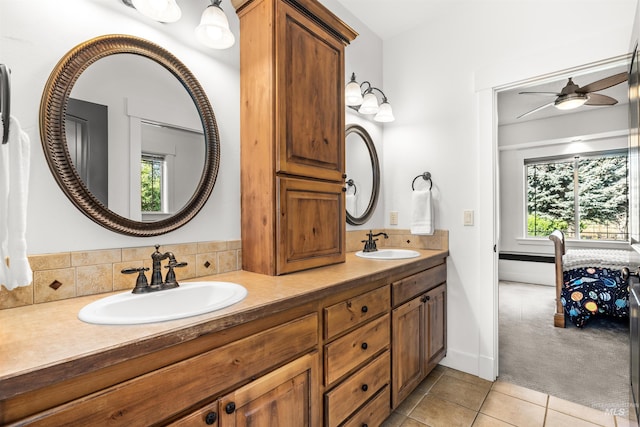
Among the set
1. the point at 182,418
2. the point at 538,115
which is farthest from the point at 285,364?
the point at 538,115

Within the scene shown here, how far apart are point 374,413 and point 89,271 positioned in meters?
1.46

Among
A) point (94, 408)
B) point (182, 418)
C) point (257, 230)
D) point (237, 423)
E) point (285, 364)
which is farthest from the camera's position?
point (257, 230)

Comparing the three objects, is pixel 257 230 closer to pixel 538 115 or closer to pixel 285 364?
pixel 285 364

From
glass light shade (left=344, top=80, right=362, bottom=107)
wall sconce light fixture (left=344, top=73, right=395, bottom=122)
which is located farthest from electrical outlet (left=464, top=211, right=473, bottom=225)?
glass light shade (left=344, top=80, right=362, bottom=107)

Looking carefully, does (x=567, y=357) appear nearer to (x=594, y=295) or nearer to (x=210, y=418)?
(x=594, y=295)

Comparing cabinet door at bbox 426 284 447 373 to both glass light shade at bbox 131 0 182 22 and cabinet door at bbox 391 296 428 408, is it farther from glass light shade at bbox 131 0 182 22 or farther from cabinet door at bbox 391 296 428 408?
glass light shade at bbox 131 0 182 22

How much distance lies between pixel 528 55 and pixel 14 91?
267cm

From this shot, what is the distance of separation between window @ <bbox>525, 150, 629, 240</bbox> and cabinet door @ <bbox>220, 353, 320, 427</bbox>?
5.35m

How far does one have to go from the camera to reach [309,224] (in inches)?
66.4

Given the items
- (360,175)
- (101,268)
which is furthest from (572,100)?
(101,268)

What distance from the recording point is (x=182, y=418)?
2.78 ft

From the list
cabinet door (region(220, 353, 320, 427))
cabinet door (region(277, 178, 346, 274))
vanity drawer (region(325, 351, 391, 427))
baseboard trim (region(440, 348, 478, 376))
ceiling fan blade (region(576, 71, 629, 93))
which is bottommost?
baseboard trim (region(440, 348, 478, 376))

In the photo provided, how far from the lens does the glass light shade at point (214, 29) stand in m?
1.37

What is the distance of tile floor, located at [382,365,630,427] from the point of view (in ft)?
5.84
